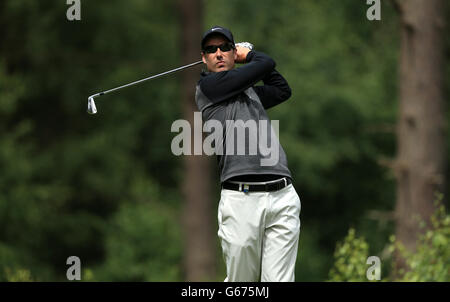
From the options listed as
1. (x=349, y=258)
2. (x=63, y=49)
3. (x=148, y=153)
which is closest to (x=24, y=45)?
(x=63, y=49)

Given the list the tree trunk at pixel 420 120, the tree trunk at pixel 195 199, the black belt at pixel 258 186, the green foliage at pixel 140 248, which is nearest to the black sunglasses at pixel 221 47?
the black belt at pixel 258 186

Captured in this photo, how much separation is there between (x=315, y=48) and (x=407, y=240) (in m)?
9.92

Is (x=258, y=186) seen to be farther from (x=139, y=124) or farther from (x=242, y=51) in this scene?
(x=139, y=124)

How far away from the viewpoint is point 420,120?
10125 mm

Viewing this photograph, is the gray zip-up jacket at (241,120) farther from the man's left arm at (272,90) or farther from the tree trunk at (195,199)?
the tree trunk at (195,199)

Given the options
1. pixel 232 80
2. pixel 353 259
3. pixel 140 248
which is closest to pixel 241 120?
pixel 232 80

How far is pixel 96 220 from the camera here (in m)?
20.3

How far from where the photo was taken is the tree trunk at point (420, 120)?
9.91 metres

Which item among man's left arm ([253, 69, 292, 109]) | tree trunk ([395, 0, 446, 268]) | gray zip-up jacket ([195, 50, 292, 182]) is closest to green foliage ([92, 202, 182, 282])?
tree trunk ([395, 0, 446, 268])

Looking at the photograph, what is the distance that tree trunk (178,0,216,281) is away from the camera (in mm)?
14711

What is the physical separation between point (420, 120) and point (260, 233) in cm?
590

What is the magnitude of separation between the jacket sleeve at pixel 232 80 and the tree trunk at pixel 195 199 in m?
9.75

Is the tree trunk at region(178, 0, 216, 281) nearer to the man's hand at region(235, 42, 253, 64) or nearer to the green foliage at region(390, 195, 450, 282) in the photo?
the green foliage at region(390, 195, 450, 282)
